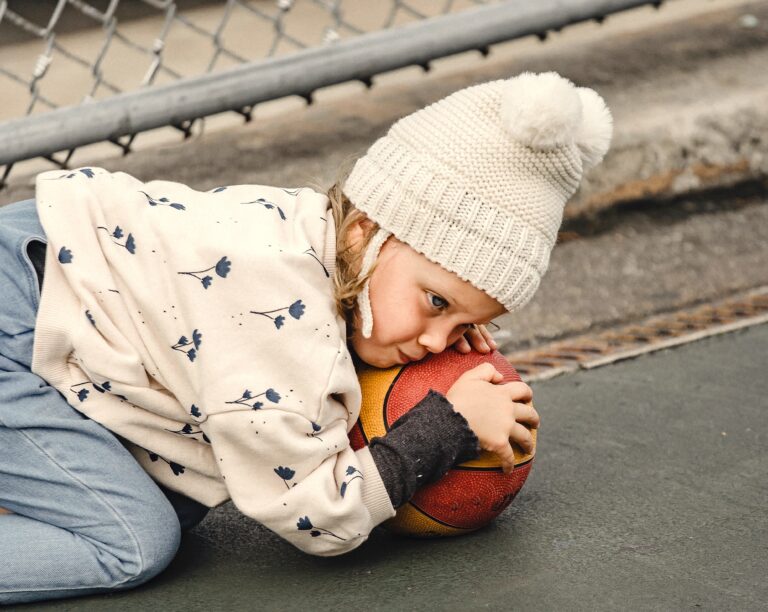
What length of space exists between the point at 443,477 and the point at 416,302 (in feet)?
1.28

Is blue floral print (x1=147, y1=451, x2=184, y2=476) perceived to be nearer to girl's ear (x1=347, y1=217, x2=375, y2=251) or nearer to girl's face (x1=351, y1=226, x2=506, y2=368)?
girl's face (x1=351, y1=226, x2=506, y2=368)

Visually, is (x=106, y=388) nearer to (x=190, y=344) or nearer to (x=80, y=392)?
(x=80, y=392)

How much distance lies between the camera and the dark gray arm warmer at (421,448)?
7.73 ft

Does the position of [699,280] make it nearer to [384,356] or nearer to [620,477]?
[620,477]

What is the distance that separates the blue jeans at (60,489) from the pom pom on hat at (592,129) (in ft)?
3.88

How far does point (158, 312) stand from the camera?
236cm

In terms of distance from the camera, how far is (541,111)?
90.4 inches

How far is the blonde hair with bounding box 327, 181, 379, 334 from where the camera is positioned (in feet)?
7.94

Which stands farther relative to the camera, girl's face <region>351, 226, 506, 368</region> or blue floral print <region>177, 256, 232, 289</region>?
girl's face <region>351, 226, 506, 368</region>

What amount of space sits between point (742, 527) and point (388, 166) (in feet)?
3.67

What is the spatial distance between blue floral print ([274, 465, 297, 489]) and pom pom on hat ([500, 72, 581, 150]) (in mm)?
827

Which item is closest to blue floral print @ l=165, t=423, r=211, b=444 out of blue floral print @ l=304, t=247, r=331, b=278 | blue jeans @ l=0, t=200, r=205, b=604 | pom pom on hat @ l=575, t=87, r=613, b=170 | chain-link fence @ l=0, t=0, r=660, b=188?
blue jeans @ l=0, t=200, r=205, b=604

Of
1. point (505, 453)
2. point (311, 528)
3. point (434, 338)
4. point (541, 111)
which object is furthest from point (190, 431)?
point (541, 111)

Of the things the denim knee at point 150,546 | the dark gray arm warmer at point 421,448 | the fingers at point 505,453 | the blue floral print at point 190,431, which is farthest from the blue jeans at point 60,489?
the fingers at point 505,453
